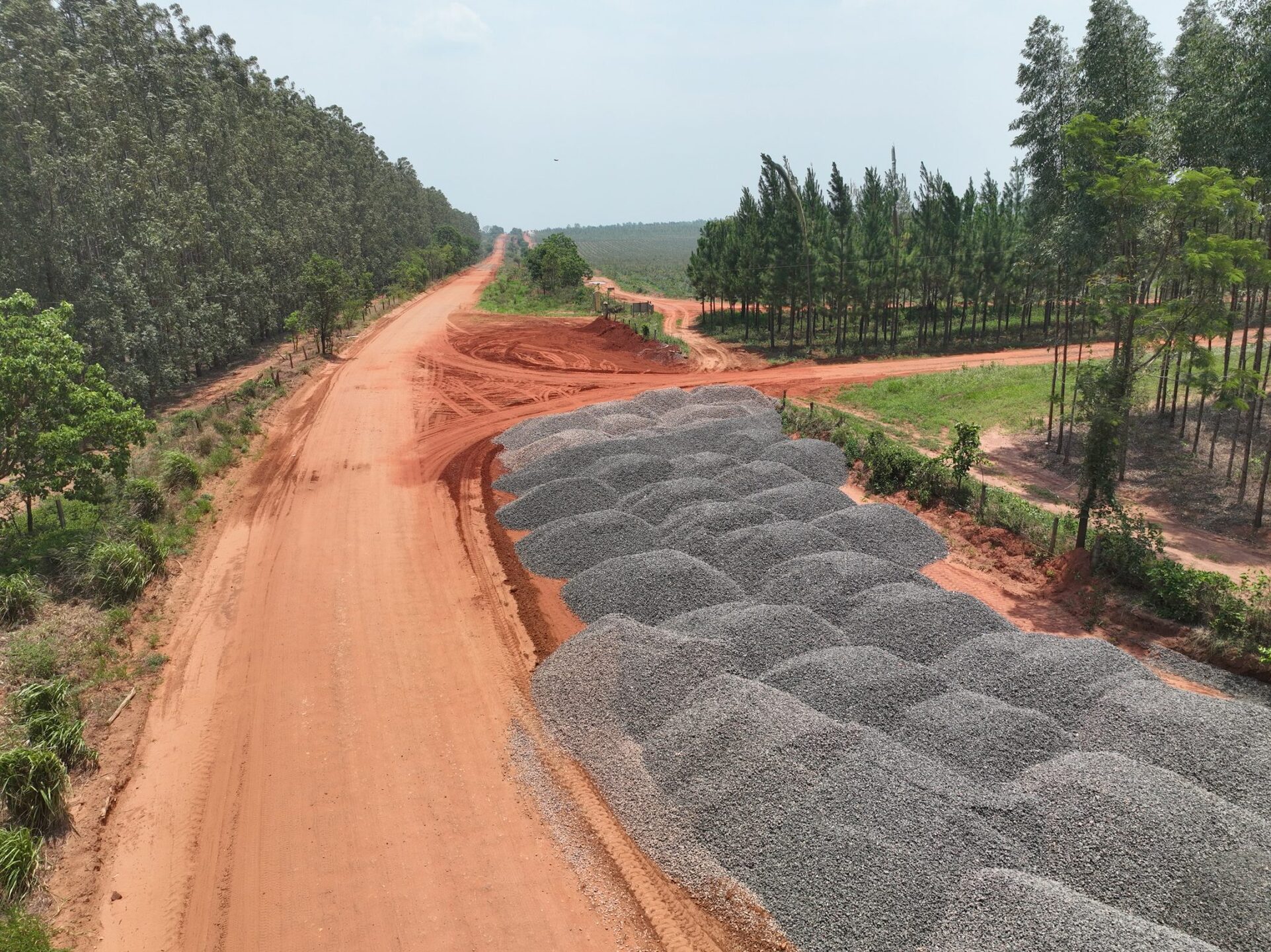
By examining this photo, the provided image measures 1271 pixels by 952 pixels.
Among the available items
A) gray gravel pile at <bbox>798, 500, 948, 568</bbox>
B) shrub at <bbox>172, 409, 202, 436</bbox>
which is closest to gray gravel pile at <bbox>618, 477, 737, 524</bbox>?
gray gravel pile at <bbox>798, 500, 948, 568</bbox>

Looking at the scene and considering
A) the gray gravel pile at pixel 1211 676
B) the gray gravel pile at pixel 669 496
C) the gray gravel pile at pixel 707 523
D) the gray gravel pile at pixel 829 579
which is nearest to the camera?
the gray gravel pile at pixel 1211 676

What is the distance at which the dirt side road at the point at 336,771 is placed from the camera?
27.1 feet

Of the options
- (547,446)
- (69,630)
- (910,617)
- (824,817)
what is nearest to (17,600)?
(69,630)

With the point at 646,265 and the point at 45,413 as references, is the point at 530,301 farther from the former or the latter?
the point at 646,265

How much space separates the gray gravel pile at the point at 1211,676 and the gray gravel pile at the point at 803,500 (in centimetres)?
647

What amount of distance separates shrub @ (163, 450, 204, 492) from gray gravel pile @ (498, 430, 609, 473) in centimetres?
854

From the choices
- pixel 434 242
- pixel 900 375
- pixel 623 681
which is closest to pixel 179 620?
pixel 623 681

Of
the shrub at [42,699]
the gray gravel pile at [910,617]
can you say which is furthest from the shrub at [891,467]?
the shrub at [42,699]

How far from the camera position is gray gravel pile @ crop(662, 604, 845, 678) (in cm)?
1148

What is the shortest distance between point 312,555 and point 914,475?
1524cm

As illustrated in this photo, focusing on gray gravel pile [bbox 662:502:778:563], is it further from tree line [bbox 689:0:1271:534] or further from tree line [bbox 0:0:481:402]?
tree line [bbox 0:0:481:402]

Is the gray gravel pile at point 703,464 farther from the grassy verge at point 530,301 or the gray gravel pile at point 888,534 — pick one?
the grassy verge at point 530,301

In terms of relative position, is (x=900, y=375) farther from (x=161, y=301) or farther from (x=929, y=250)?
(x=161, y=301)

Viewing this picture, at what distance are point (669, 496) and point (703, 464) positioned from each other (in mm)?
2635
